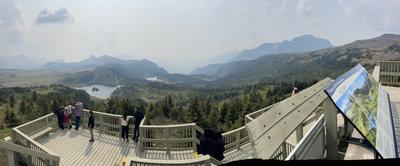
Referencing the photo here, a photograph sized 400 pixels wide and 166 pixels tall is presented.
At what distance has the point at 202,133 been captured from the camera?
12469 mm

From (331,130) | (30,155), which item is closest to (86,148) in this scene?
(30,155)

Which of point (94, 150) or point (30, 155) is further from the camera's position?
point (94, 150)

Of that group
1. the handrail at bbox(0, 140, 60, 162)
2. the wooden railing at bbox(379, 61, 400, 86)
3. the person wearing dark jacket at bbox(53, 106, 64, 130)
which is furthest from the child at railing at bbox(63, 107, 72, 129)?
the wooden railing at bbox(379, 61, 400, 86)

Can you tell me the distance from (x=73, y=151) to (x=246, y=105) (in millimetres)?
50721

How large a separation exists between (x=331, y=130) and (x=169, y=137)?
754cm

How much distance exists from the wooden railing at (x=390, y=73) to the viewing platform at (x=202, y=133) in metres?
0.05

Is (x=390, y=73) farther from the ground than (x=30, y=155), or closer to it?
farther from the ground

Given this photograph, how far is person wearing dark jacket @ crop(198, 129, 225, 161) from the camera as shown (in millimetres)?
8883

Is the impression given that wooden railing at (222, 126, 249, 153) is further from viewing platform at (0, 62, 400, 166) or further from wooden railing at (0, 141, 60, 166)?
wooden railing at (0, 141, 60, 166)

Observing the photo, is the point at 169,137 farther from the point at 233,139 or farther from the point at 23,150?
the point at 23,150

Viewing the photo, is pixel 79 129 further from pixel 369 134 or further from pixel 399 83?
pixel 399 83

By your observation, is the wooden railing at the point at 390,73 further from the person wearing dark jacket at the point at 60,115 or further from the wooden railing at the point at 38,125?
the wooden railing at the point at 38,125

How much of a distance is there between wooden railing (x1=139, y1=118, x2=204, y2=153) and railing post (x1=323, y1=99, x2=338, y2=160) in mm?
6484

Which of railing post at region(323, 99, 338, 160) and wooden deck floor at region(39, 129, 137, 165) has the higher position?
railing post at region(323, 99, 338, 160)
